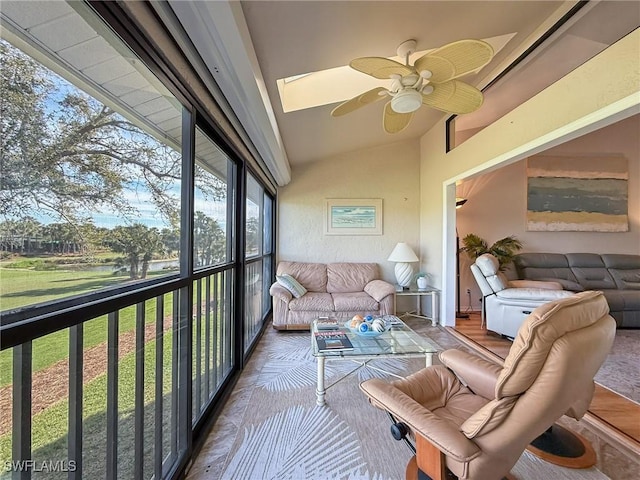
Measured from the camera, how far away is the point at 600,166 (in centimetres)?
470

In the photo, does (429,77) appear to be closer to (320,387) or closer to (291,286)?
(320,387)

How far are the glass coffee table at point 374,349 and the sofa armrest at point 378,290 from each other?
3.94 ft

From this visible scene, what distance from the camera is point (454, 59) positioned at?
166 cm

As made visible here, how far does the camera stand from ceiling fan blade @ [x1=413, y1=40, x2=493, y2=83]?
5.01 feet

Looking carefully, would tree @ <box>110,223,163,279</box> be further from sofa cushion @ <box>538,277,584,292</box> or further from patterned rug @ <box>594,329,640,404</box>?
sofa cushion @ <box>538,277,584,292</box>

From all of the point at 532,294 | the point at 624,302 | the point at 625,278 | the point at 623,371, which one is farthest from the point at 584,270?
the point at 623,371

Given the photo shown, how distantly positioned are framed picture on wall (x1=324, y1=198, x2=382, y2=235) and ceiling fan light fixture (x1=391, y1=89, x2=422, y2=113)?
9.21ft

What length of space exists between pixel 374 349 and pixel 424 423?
3.45 ft

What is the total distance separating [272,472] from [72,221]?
1.53 m

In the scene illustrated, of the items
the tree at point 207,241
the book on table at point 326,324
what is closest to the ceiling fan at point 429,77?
the tree at point 207,241

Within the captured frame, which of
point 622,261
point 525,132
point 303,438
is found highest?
point 525,132

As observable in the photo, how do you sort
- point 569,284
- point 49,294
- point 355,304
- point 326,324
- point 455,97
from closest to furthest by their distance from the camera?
point 49,294 < point 455,97 < point 326,324 < point 355,304 < point 569,284

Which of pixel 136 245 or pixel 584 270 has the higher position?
pixel 136 245

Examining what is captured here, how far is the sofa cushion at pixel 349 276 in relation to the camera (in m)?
4.43
